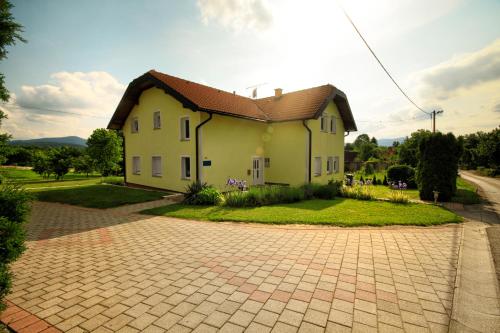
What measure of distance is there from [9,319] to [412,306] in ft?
18.1

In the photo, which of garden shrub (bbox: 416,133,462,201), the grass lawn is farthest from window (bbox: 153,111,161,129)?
garden shrub (bbox: 416,133,462,201)

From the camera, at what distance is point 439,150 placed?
40.7ft

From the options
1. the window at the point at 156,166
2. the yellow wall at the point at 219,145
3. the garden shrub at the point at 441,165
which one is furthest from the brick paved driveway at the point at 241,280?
the window at the point at 156,166

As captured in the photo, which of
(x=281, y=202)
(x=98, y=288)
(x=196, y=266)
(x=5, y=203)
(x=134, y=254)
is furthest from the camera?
(x=281, y=202)

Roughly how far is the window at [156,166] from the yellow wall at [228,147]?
4.57 meters

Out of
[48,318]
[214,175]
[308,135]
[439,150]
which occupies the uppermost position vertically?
[308,135]

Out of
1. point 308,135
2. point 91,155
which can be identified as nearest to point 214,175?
point 308,135

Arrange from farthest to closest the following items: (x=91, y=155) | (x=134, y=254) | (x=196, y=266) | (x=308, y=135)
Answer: (x=91, y=155) < (x=308, y=135) < (x=134, y=254) < (x=196, y=266)

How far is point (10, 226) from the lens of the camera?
306 centimetres

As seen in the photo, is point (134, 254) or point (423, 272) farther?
point (134, 254)

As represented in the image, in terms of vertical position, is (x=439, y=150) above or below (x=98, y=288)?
above

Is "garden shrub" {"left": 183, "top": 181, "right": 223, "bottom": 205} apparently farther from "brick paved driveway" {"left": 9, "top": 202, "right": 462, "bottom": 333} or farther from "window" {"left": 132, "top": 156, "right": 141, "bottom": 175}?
"window" {"left": 132, "top": 156, "right": 141, "bottom": 175}

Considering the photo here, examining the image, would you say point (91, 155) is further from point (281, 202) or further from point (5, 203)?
point (5, 203)

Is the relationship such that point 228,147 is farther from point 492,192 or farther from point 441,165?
point 492,192
